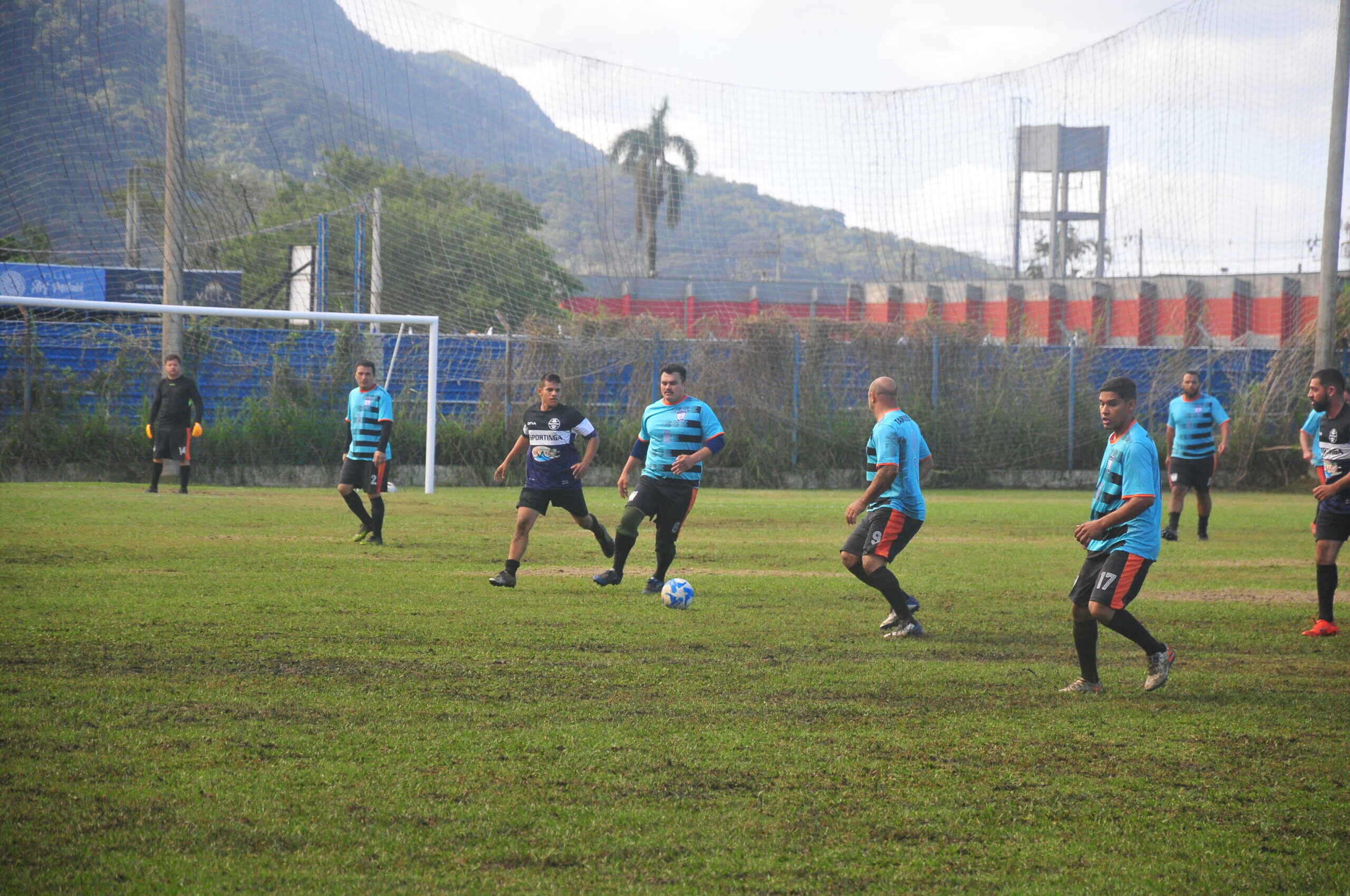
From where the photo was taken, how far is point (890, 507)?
8.61m

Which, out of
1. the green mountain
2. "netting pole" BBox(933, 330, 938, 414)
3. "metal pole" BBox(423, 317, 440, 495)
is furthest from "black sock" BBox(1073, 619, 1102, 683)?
"netting pole" BBox(933, 330, 938, 414)

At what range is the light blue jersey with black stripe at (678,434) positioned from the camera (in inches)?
400

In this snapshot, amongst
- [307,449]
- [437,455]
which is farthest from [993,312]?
[307,449]

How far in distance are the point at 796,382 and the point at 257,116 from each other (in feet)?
37.2

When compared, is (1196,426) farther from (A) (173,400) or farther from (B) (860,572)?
(A) (173,400)

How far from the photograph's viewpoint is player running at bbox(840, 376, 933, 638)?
8.36 metres

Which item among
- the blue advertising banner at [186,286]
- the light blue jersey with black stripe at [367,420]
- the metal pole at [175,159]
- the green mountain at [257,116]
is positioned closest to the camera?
the light blue jersey with black stripe at [367,420]

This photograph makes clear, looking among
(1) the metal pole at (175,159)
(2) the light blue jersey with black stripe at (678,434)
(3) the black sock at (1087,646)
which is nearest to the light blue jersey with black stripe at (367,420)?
(2) the light blue jersey with black stripe at (678,434)

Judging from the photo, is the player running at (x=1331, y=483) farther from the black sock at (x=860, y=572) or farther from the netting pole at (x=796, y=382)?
the netting pole at (x=796, y=382)

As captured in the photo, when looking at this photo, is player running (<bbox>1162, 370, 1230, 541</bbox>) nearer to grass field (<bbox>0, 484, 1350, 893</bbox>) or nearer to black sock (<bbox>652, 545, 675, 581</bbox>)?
grass field (<bbox>0, 484, 1350, 893</bbox>)

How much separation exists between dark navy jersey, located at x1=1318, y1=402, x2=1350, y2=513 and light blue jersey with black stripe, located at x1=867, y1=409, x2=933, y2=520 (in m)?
3.18

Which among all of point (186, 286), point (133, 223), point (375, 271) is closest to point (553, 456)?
point (133, 223)

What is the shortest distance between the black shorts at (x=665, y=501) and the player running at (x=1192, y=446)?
7940 mm

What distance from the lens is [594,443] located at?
10.8 meters
